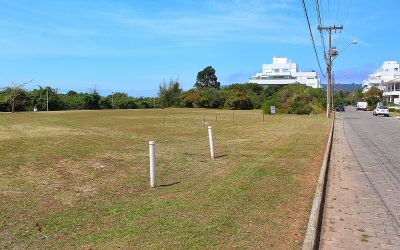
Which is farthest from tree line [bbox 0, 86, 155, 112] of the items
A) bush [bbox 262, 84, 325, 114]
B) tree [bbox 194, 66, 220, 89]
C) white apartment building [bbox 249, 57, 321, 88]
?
white apartment building [bbox 249, 57, 321, 88]

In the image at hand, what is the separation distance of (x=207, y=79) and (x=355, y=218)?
130265 millimetres

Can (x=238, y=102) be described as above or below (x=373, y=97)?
below

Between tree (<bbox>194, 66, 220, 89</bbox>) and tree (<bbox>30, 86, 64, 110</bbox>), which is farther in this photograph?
tree (<bbox>194, 66, 220, 89</bbox>)

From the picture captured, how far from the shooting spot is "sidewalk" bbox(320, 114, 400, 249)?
19.4 feet

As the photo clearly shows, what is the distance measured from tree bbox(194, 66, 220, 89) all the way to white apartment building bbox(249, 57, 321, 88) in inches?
1382

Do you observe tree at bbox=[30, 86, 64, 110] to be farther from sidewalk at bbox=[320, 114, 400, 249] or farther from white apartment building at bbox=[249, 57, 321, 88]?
white apartment building at bbox=[249, 57, 321, 88]

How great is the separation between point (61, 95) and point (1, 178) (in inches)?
2964

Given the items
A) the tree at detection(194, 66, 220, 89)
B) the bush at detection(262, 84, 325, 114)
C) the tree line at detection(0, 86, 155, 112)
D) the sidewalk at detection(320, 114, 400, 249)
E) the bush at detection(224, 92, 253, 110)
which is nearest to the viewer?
the sidewalk at detection(320, 114, 400, 249)

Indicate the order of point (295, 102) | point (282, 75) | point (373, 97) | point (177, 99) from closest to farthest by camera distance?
point (295, 102) < point (177, 99) < point (373, 97) < point (282, 75)

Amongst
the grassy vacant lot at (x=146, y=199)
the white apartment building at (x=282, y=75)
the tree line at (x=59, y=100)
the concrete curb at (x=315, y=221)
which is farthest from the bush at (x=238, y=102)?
the white apartment building at (x=282, y=75)

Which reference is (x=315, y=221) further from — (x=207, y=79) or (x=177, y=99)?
(x=207, y=79)

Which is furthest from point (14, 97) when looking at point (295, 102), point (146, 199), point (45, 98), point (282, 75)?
point (282, 75)

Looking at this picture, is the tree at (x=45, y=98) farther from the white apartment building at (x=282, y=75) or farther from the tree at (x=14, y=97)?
the white apartment building at (x=282, y=75)

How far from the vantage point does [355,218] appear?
7.11m
